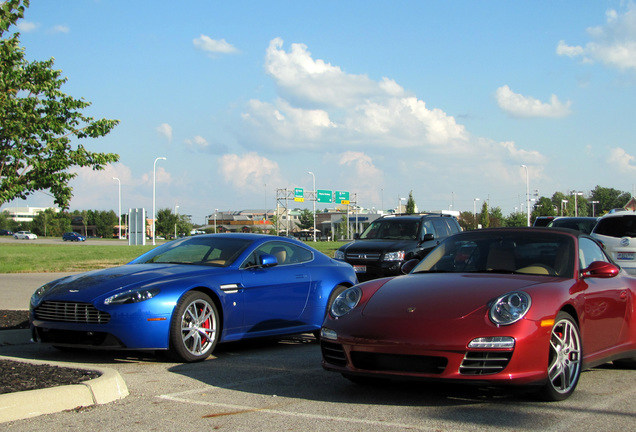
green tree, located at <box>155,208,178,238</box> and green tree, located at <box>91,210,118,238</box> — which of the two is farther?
green tree, located at <box>91,210,118,238</box>

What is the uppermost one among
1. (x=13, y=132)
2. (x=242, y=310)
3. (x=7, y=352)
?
(x=13, y=132)

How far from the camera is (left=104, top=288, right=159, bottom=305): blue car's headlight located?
6.63 meters

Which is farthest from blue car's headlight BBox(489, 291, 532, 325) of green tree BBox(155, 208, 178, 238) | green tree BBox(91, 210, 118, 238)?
green tree BBox(91, 210, 118, 238)

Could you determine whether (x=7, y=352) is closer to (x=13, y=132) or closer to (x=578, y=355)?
(x=578, y=355)

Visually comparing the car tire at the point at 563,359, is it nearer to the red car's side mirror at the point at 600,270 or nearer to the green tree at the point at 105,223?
the red car's side mirror at the point at 600,270

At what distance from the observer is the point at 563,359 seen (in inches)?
200

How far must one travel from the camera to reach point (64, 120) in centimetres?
1489

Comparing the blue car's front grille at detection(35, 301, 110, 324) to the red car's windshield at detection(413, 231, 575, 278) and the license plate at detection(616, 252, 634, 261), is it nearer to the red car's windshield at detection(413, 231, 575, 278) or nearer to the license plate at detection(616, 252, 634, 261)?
the red car's windshield at detection(413, 231, 575, 278)

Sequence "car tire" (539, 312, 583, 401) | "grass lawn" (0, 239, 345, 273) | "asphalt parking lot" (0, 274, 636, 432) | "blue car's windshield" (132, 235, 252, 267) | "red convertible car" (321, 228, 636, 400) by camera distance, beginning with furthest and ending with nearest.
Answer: "grass lawn" (0, 239, 345, 273), "blue car's windshield" (132, 235, 252, 267), "car tire" (539, 312, 583, 401), "red convertible car" (321, 228, 636, 400), "asphalt parking lot" (0, 274, 636, 432)

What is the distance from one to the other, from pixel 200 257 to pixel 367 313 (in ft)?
10.6

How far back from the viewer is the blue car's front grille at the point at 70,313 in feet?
21.7

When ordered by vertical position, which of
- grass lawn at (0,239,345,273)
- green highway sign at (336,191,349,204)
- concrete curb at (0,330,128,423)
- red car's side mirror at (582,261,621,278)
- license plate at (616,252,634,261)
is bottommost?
grass lawn at (0,239,345,273)

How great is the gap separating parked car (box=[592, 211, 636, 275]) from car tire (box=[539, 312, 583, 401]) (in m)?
8.07

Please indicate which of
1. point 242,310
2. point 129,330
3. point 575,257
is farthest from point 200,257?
point 575,257
